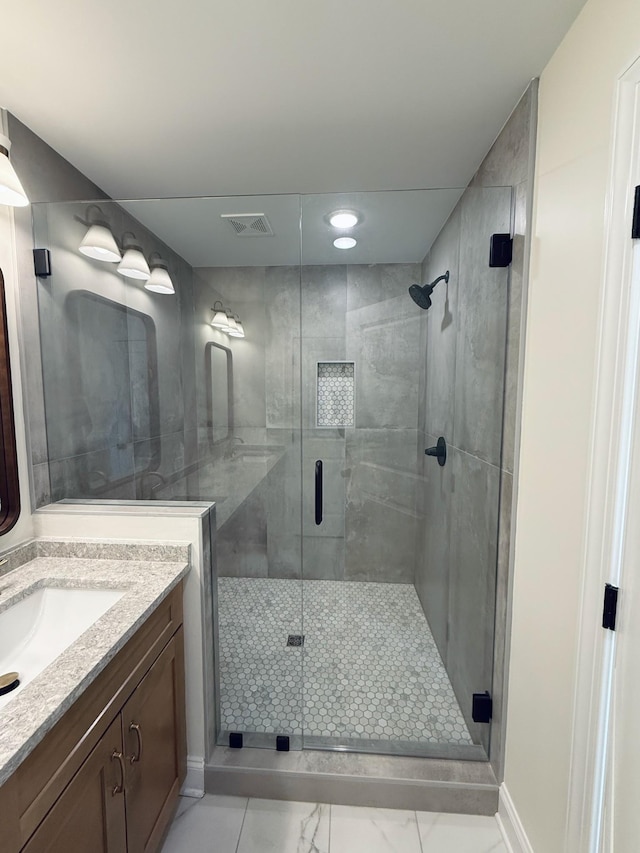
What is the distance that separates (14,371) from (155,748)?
1.39m

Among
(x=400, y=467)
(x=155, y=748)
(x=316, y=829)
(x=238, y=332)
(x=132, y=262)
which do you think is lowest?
(x=316, y=829)

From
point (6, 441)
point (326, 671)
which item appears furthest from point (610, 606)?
point (6, 441)

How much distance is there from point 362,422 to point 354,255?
3.52ft

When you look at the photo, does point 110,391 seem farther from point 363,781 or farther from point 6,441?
point 363,781

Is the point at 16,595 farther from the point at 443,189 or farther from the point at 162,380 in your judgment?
the point at 443,189

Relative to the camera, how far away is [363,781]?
4.64 feet

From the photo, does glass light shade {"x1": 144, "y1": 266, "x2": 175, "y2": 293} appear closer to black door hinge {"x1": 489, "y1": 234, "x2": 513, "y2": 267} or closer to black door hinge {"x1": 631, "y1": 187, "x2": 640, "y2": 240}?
black door hinge {"x1": 489, "y1": 234, "x2": 513, "y2": 267}

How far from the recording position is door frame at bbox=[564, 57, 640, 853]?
2.58 feet

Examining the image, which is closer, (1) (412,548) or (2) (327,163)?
(2) (327,163)

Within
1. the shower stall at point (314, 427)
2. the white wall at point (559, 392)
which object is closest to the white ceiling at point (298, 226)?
the shower stall at point (314, 427)

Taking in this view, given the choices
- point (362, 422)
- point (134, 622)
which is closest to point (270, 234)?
point (362, 422)

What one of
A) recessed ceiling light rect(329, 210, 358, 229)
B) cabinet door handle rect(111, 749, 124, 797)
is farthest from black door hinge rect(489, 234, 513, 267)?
cabinet door handle rect(111, 749, 124, 797)

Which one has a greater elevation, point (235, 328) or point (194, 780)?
point (235, 328)

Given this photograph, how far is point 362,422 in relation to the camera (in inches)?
98.6
